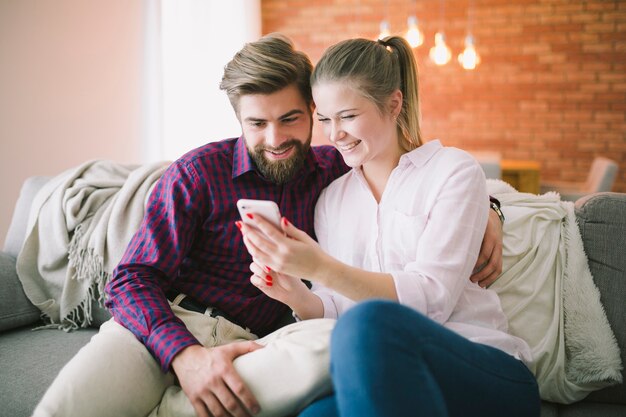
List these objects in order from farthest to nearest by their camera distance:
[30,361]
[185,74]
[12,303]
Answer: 1. [185,74]
2. [12,303]
3. [30,361]

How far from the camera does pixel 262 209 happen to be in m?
1.18

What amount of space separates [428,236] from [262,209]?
1.33ft

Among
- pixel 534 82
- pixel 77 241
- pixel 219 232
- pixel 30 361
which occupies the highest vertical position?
pixel 534 82

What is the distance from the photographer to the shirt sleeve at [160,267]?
1.37 m

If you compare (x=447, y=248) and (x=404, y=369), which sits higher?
(x=447, y=248)

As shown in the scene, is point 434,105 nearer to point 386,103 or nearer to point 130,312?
point 386,103

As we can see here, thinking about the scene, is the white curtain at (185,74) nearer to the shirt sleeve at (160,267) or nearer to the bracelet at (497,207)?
the shirt sleeve at (160,267)

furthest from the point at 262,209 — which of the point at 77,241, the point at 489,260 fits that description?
the point at 77,241

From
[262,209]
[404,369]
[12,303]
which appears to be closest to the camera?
[404,369]

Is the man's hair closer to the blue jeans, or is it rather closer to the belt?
the belt

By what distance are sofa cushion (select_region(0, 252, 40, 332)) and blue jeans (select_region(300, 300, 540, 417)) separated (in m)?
1.25

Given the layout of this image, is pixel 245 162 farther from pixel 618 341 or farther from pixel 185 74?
pixel 185 74

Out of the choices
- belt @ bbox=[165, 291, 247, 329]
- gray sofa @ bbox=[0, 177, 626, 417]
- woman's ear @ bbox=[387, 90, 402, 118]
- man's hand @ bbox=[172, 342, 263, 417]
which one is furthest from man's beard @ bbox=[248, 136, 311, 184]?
gray sofa @ bbox=[0, 177, 626, 417]

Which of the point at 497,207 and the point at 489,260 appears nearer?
the point at 489,260
